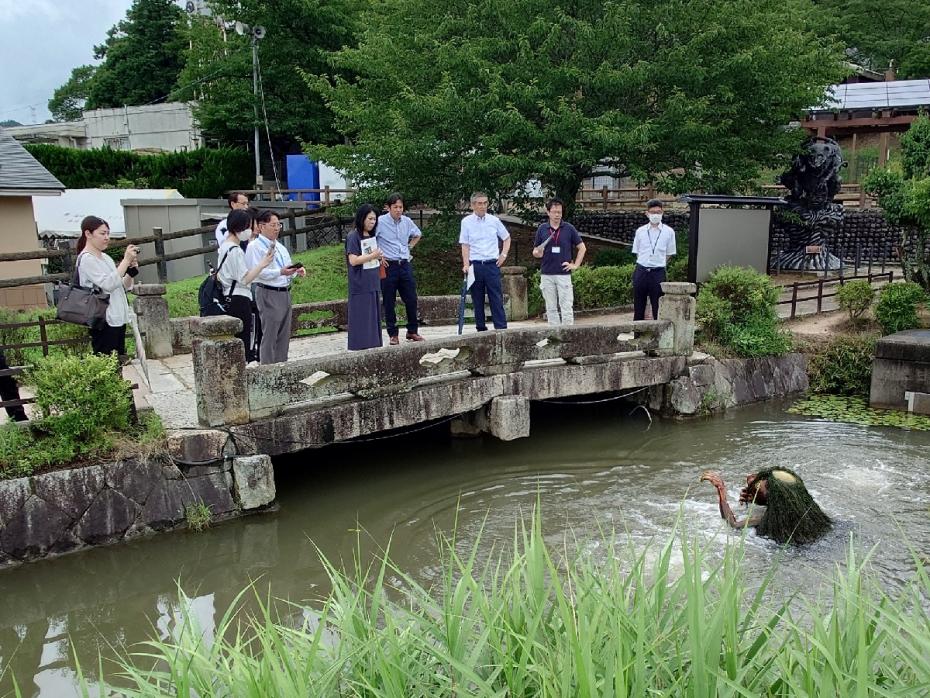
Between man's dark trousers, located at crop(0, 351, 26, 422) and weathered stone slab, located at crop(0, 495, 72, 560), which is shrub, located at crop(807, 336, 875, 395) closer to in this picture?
weathered stone slab, located at crop(0, 495, 72, 560)

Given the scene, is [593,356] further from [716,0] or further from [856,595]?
[716,0]

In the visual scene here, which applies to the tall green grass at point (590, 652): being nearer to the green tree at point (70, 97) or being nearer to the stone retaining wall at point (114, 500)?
the stone retaining wall at point (114, 500)

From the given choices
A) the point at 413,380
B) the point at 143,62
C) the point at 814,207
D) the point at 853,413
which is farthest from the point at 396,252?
the point at 143,62

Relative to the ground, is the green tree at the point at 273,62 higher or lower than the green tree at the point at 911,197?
higher

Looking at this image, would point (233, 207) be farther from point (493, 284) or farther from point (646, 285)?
point (646, 285)

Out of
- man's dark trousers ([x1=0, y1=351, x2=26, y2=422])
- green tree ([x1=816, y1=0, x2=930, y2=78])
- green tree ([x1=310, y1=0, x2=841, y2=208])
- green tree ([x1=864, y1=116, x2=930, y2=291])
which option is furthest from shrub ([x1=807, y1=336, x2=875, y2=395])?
green tree ([x1=816, y1=0, x2=930, y2=78])

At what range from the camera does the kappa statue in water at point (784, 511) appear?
269 inches

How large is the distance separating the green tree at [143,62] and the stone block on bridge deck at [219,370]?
128ft

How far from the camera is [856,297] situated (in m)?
12.8

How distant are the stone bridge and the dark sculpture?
9.59m

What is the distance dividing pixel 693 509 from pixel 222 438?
4.47m

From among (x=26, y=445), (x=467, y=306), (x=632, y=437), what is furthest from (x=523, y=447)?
(x=26, y=445)

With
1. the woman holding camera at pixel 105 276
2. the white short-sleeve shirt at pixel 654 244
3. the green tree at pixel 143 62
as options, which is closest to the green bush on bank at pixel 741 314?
the white short-sleeve shirt at pixel 654 244

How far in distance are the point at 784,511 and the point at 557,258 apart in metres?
4.54
